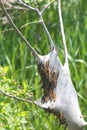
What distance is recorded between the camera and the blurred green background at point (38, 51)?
10.8 ft

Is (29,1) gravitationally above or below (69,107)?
above

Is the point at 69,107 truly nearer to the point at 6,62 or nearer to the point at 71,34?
the point at 6,62

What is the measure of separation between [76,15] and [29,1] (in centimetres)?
182

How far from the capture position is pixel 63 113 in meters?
2.81

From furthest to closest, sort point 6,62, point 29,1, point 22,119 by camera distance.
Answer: point 6,62 < point 29,1 < point 22,119

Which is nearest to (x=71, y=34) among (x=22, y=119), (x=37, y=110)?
(x=37, y=110)

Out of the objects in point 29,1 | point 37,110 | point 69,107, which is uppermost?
point 29,1

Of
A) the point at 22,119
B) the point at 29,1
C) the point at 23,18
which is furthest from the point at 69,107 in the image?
the point at 23,18

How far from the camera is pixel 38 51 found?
4223mm

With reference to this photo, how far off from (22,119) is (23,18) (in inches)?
78.0

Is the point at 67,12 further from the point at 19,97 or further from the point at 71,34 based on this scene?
the point at 19,97

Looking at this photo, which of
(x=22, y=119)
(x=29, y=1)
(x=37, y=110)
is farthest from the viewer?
(x=37, y=110)

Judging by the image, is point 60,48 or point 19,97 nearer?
point 19,97

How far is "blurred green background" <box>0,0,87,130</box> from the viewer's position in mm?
3301
